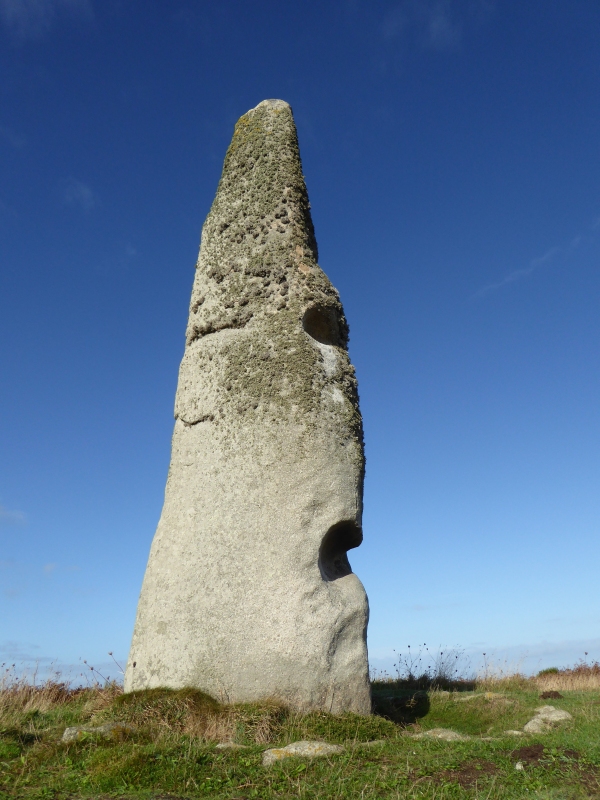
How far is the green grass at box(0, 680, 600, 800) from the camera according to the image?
5316 mm

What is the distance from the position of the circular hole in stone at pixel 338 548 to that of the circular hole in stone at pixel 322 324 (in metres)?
2.42

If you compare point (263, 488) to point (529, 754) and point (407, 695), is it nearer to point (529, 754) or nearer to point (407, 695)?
point (529, 754)

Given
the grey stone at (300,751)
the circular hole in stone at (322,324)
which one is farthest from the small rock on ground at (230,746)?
the circular hole in stone at (322,324)

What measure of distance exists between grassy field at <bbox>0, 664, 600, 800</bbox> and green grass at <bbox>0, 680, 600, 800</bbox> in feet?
0.04

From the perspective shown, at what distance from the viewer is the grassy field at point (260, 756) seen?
5328 mm

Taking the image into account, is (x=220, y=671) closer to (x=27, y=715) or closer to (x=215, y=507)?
(x=215, y=507)

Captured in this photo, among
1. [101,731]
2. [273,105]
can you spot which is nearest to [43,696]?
[101,731]

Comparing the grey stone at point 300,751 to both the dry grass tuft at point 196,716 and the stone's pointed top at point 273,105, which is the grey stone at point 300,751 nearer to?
the dry grass tuft at point 196,716

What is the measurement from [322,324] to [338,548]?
281 centimetres

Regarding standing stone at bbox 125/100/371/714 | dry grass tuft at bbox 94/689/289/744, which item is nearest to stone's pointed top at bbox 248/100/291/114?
standing stone at bbox 125/100/371/714

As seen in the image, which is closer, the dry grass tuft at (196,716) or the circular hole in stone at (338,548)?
the dry grass tuft at (196,716)

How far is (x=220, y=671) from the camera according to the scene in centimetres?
732

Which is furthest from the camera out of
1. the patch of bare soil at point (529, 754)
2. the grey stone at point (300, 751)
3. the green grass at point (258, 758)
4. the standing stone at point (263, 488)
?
the standing stone at point (263, 488)

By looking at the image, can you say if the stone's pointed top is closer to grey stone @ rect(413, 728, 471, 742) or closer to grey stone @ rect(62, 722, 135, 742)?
grey stone @ rect(62, 722, 135, 742)
